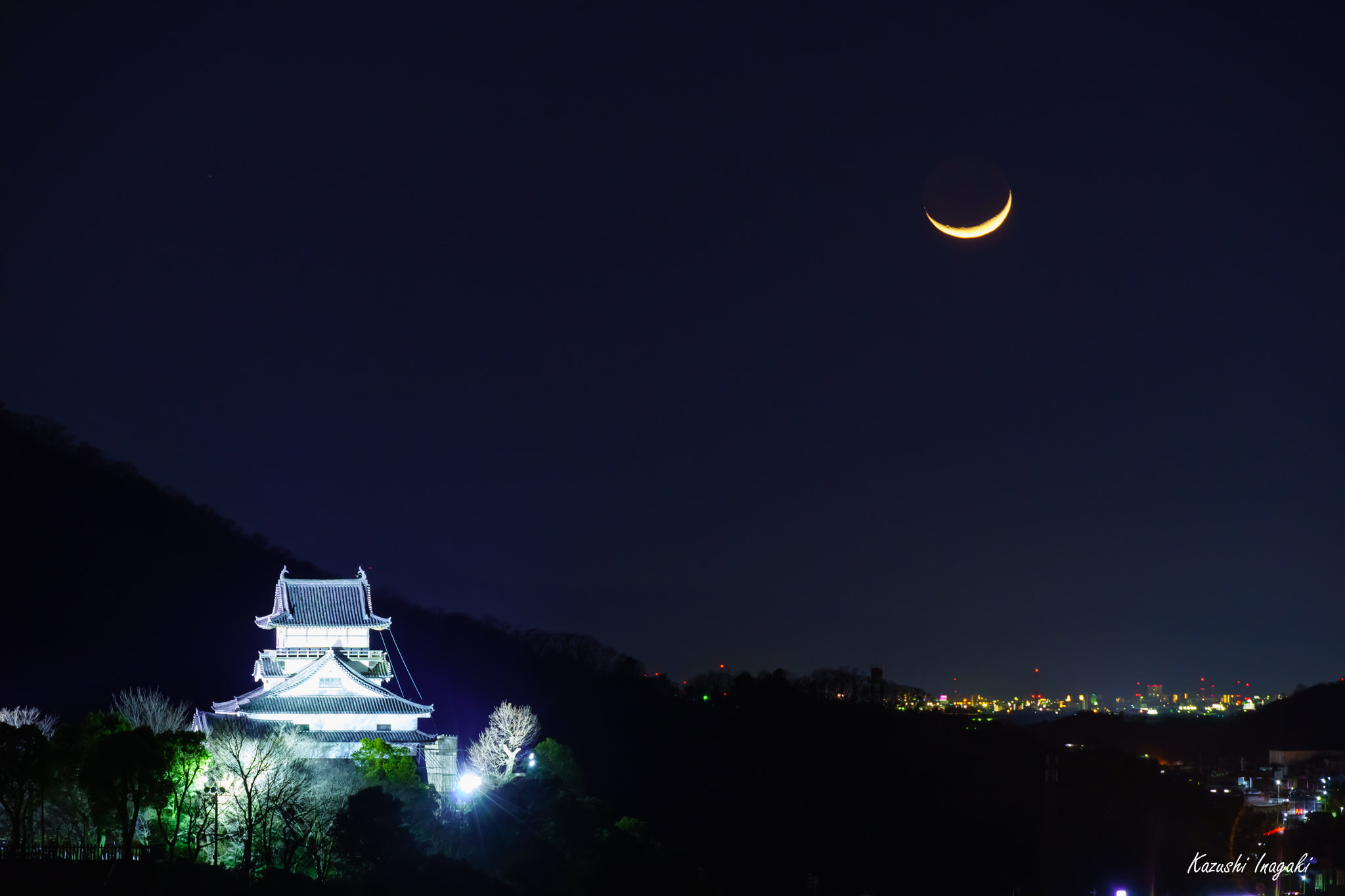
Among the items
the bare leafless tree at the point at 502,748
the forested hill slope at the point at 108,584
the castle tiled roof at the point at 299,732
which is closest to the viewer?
the castle tiled roof at the point at 299,732

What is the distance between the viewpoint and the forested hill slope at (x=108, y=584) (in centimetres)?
7406

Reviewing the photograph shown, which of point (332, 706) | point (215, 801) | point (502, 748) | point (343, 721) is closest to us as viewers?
point (215, 801)

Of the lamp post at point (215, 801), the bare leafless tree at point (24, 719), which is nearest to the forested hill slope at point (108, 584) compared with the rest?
the bare leafless tree at point (24, 719)

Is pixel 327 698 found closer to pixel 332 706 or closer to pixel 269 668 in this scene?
pixel 332 706

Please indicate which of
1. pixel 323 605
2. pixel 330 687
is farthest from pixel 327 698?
pixel 323 605

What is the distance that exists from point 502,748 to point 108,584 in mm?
54312

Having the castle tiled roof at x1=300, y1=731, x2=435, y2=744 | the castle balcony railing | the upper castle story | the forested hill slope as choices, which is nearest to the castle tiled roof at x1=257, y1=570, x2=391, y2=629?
the upper castle story

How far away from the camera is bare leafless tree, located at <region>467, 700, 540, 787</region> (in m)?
46.8

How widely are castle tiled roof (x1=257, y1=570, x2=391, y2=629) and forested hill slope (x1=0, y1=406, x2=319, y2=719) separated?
698 inches

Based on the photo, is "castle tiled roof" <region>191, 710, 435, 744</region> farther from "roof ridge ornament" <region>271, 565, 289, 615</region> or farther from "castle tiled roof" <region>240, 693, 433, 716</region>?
"roof ridge ornament" <region>271, 565, 289, 615</region>

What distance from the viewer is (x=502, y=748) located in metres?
49.0

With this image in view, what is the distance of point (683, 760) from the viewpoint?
8431 cm

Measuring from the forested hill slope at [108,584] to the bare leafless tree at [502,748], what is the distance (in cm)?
2449

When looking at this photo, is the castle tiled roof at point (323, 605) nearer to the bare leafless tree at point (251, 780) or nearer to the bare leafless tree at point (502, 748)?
the bare leafless tree at point (502, 748)
